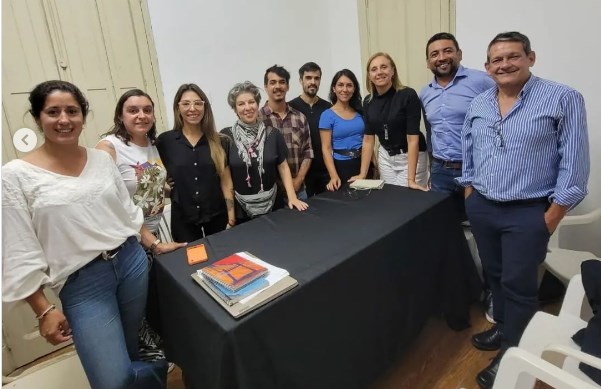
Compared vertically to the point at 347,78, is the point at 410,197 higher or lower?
lower

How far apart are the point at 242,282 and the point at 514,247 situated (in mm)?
1201

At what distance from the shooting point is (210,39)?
2.83 meters

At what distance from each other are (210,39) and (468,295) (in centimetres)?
263

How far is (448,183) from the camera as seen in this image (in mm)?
2094

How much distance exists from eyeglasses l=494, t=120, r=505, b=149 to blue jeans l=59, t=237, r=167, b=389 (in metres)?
1.60

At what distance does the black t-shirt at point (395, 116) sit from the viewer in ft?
7.14

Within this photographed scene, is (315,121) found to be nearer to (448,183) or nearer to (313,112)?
(313,112)

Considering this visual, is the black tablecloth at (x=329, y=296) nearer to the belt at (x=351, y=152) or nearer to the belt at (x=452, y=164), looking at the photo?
the belt at (x=452, y=164)

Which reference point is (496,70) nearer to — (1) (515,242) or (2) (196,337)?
(1) (515,242)

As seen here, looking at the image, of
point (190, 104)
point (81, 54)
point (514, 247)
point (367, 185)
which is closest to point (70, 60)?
point (81, 54)

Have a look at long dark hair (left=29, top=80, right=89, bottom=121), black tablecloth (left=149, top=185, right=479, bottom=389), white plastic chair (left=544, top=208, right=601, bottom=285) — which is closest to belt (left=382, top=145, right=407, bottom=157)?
black tablecloth (left=149, top=185, right=479, bottom=389)

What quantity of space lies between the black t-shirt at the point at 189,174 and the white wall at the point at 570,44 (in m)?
2.30

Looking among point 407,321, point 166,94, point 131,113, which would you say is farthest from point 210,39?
point 407,321

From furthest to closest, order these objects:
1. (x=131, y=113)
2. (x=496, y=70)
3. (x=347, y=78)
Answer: (x=347, y=78) → (x=131, y=113) → (x=496, y=70)
